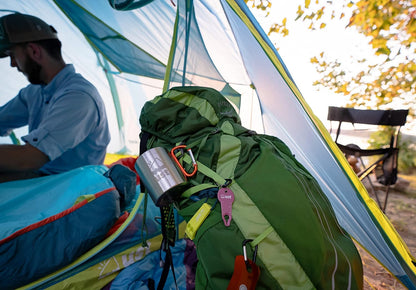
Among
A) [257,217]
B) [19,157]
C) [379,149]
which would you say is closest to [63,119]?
[19,157]

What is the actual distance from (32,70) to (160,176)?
132cm

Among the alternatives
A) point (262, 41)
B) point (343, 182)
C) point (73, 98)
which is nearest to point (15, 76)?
point (73, 98)

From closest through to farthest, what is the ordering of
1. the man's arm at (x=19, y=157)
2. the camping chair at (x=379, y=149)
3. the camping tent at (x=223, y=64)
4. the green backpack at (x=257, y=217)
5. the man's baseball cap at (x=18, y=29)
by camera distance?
the green backpack at (x=257, y=217), the camping tent at (x=223, y=64), the man's arm at (x=19, y=157), the man's baseball cap at (x=18, y=29), the camping chair at (x=379, y=149)

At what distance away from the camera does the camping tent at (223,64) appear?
3.12 ft

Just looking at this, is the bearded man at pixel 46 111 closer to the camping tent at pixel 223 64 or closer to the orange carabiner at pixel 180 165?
the camping tent at pixel 223 64

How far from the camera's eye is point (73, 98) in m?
1.24

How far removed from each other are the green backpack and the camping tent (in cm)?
40

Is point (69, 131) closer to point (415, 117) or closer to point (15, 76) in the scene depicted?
point (15, 76)

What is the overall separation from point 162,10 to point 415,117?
12.2 feet

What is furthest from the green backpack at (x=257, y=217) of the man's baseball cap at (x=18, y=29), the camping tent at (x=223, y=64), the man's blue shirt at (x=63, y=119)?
the man's baseball cap at (x=18, y=29)

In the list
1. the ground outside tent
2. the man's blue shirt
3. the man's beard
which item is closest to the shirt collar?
the man's blue shirt

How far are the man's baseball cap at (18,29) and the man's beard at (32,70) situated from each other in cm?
12

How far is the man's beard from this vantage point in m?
1.37

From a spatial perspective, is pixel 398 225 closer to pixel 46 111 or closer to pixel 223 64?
pixel 223 64
